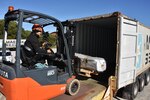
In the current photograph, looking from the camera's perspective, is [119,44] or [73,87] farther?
[119,44]

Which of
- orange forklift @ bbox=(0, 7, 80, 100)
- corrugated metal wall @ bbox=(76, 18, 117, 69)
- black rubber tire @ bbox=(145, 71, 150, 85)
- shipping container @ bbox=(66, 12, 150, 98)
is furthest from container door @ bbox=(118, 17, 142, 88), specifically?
black rubber tire @ bbox=(145, 71, 150, 85)

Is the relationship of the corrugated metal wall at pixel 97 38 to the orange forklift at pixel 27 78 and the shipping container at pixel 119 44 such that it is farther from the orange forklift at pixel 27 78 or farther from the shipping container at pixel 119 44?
the orange forklift at pixel 27 78

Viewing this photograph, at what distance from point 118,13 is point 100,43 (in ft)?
13.0

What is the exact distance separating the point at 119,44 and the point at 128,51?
699 millimetres

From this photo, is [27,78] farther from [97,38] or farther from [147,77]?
[147,77]

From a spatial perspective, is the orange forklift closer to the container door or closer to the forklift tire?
the forklift tire

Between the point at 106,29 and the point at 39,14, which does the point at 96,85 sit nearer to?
the point at 39,14

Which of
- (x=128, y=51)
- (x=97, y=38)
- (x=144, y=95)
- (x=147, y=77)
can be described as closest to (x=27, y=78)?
(x=128, y=51)

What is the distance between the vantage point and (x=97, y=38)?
920cm

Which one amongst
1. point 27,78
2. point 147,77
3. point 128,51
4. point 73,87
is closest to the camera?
point 27,78

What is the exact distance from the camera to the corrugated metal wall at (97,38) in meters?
8.08

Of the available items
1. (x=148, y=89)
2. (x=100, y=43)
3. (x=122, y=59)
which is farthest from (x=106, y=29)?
(x=122, y=59)

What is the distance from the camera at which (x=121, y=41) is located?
568cm

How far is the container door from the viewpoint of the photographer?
5785 millimetres
